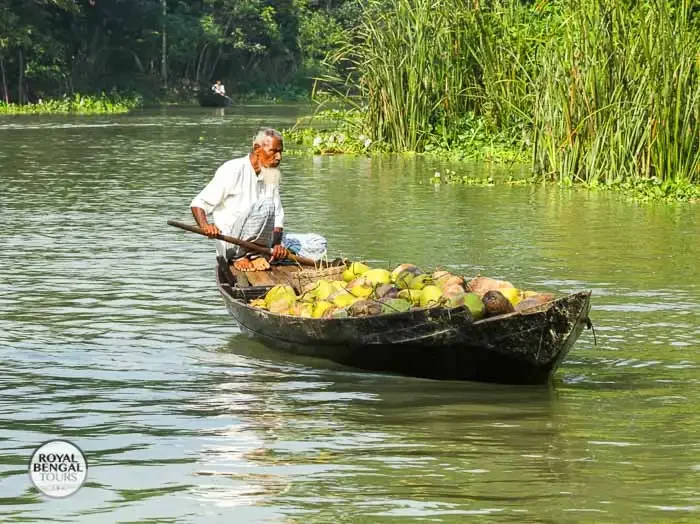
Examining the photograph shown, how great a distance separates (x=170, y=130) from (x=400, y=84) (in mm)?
15415

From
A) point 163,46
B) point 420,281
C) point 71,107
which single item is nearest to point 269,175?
point 420,281

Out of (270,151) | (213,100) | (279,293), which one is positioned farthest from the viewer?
(213,100)

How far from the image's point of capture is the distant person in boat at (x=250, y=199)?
10.1 m

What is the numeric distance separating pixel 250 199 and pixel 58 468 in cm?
406

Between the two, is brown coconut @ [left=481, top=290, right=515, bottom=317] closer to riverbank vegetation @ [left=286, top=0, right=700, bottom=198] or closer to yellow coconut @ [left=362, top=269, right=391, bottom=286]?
yellow coconut @ [left=362, top=269, right=391, bottom=286]

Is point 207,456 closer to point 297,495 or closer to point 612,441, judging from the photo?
point 297,495

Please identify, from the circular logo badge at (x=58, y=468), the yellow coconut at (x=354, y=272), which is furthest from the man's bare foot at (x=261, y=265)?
the circular logo badge at (x=58, y=468)

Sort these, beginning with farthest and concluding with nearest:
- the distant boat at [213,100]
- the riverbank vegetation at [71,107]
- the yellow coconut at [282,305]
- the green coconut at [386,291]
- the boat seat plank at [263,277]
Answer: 1. the distant boat at [213,100]
2. the riverbank vegetation at [71,107]
3. the boat seat plank at [263,277]
4. the yellow coconut at [282,305]
5. the green coconut at [386,291]

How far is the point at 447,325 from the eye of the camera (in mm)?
8000

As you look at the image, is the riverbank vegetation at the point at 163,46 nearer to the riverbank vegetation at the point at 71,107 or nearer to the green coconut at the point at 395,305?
the riverbank vegetation at the point at 71,107

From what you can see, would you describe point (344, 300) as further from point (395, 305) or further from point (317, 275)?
point (317, 275)

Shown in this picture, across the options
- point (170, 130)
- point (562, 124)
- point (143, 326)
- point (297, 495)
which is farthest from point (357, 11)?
point (297, 495)

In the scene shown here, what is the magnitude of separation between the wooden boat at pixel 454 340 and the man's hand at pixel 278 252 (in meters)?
1.37

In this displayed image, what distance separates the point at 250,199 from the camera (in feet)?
33.7
